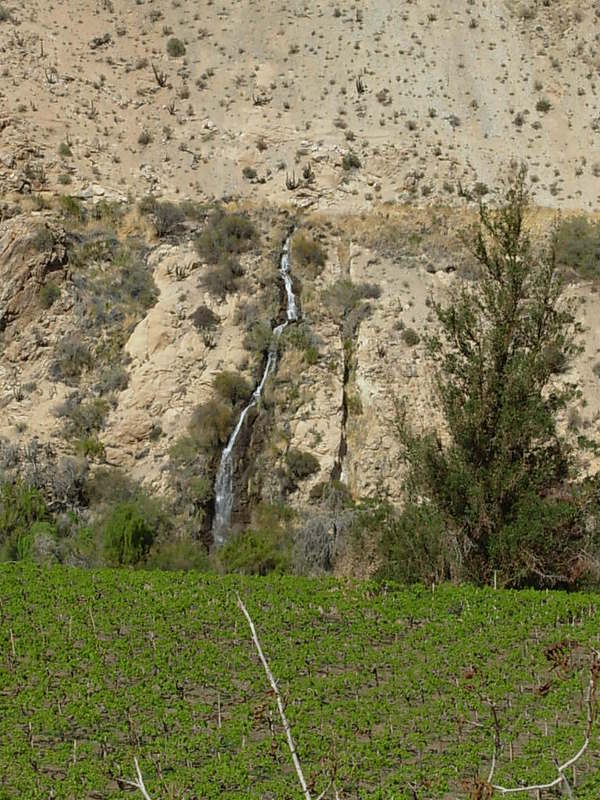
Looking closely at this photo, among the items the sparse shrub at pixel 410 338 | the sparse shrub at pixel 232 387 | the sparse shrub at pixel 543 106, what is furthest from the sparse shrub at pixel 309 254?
the sparse shrub at pixel 543 106

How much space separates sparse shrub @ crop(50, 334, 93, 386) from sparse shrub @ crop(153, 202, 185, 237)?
5126 millimetres

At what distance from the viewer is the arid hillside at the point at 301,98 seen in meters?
32.8

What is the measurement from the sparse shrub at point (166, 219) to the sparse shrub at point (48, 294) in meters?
3.80

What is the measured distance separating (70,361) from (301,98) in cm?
1608

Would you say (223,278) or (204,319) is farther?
(223,278)

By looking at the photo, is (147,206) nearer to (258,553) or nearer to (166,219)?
(166,219)

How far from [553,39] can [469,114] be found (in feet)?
22.1

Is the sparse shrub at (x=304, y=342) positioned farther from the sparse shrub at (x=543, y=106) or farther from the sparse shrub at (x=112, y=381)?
the sparse shrub at (x=543, y=106)

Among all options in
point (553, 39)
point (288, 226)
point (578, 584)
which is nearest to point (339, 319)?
point (288, 226)

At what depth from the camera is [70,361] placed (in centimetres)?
2619

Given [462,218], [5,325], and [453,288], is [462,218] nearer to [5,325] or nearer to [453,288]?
[453,288]

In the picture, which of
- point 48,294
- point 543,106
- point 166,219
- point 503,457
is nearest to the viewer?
point 503,457

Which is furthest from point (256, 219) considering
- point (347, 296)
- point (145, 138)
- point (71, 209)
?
point (145, 138)

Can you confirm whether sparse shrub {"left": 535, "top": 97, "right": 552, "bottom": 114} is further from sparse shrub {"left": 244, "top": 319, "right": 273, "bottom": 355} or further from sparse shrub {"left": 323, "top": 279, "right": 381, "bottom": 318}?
sparse shrub {"left": 244, "top": 319, "right": 273, "bottom": 355}
